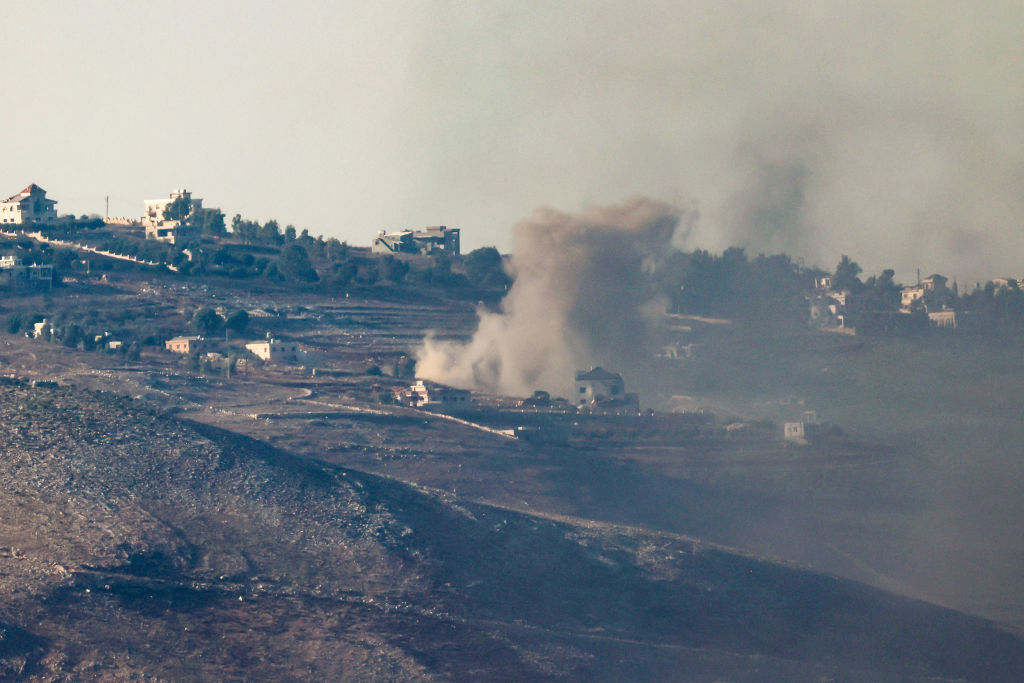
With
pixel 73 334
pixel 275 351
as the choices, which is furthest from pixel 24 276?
pixel 275 351

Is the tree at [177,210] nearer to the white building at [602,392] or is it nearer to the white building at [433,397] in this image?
the white building at [602,392]

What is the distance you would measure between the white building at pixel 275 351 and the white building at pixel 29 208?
194ft

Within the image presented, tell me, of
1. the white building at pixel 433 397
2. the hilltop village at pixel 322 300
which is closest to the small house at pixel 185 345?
the hilltop village at pixel 322 300

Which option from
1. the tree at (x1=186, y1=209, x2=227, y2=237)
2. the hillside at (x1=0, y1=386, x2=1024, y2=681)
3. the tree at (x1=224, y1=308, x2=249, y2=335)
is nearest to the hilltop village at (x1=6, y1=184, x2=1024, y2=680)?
the hillside at (x1=0, y1=386, x2=1024, y2=681)

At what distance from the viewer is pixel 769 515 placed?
90.5 m

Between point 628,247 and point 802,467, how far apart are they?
141ft

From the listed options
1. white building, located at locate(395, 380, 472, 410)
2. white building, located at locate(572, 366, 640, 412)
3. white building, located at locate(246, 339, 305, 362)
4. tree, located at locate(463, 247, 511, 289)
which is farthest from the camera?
tree, located at locate(463, 247, 511, 289)

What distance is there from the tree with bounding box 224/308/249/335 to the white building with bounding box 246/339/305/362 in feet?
Answer: 22.4

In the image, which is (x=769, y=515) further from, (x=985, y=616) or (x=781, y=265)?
(x=781, y=265)

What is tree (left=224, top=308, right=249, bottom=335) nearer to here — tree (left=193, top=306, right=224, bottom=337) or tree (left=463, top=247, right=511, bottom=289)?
tree (left=193, top=306, right=224, bottom=337)

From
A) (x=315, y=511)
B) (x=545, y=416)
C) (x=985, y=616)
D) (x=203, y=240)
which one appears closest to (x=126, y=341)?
(x=545, y=416)

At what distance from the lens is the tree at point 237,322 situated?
141163 millimetres

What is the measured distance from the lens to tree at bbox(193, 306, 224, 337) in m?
138

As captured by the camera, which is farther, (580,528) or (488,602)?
(580,528)
